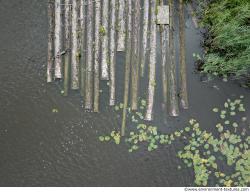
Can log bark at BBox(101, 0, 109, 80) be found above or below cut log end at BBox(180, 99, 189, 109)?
above

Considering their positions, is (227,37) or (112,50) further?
(112,50)

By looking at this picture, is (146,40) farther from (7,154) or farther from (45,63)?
(7,154)

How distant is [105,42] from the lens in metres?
5.68

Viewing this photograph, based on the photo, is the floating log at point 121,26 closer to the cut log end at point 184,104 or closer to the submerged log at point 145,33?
the submerged log at point 145,33

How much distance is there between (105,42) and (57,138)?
1.74 meters

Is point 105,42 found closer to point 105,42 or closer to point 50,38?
point 105,42

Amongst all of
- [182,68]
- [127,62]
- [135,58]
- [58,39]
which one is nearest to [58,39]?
[58,39]

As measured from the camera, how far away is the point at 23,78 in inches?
228

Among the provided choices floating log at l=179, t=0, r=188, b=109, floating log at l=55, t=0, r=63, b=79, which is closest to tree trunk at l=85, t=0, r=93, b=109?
floating log at l=55, t=0, r=63, b=79

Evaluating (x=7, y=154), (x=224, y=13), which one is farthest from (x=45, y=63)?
(x=224, y=13)

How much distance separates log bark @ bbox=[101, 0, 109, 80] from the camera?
5.67 meters

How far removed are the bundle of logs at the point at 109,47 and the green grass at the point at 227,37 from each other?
51 centimetres

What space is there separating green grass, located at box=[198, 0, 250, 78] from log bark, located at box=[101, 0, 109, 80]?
5.13 feet

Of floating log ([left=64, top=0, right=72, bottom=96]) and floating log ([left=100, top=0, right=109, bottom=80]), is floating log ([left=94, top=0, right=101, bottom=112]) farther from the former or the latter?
floating log ([left=64, top=0, right=72, bottom=96])
